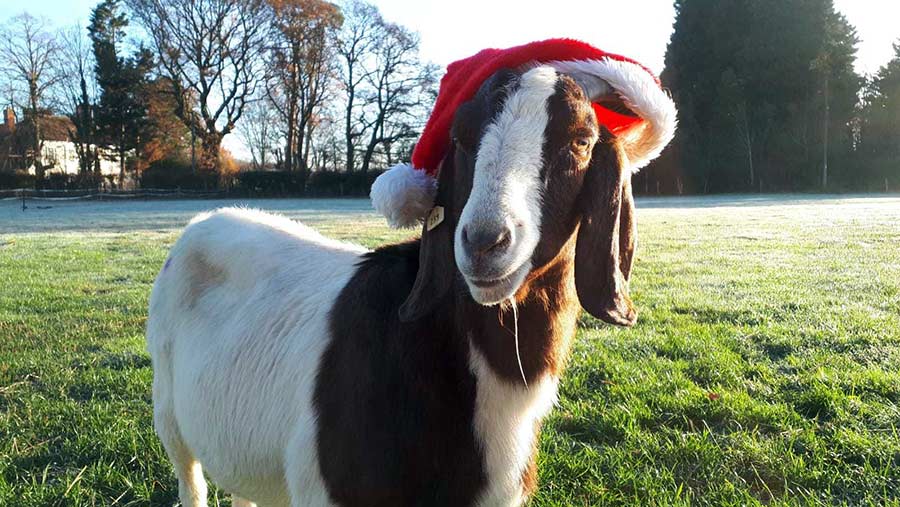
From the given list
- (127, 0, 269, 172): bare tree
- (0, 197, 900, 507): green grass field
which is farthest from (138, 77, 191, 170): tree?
(0, 197, 900, 507): green grass field

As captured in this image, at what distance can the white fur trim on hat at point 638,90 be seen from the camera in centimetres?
206

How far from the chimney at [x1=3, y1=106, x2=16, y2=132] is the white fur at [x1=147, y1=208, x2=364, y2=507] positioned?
52.1 metres

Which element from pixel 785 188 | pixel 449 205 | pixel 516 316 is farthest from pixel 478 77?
pixel 785 188

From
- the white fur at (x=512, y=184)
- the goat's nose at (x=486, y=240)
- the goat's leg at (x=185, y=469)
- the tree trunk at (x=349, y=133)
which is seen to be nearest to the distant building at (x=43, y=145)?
the tree trunk at (x=349, y=133)

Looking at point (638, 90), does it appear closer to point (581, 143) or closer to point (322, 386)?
point (581, 143)

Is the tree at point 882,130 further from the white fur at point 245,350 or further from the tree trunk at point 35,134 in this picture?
the tree trunk at point 35,134

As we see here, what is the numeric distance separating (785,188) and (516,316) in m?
50.8

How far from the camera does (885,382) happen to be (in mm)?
4270

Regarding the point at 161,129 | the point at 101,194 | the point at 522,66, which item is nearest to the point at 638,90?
the point at 522,66

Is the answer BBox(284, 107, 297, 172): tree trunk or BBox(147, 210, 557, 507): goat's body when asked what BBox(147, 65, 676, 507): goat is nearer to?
BBox(147, 210, 557, 507): goat's body

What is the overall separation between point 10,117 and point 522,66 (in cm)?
5502

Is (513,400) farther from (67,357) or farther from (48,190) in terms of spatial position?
(48,190)

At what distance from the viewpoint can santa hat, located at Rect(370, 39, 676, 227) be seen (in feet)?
6.87

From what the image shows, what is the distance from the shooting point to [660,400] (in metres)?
4.10
